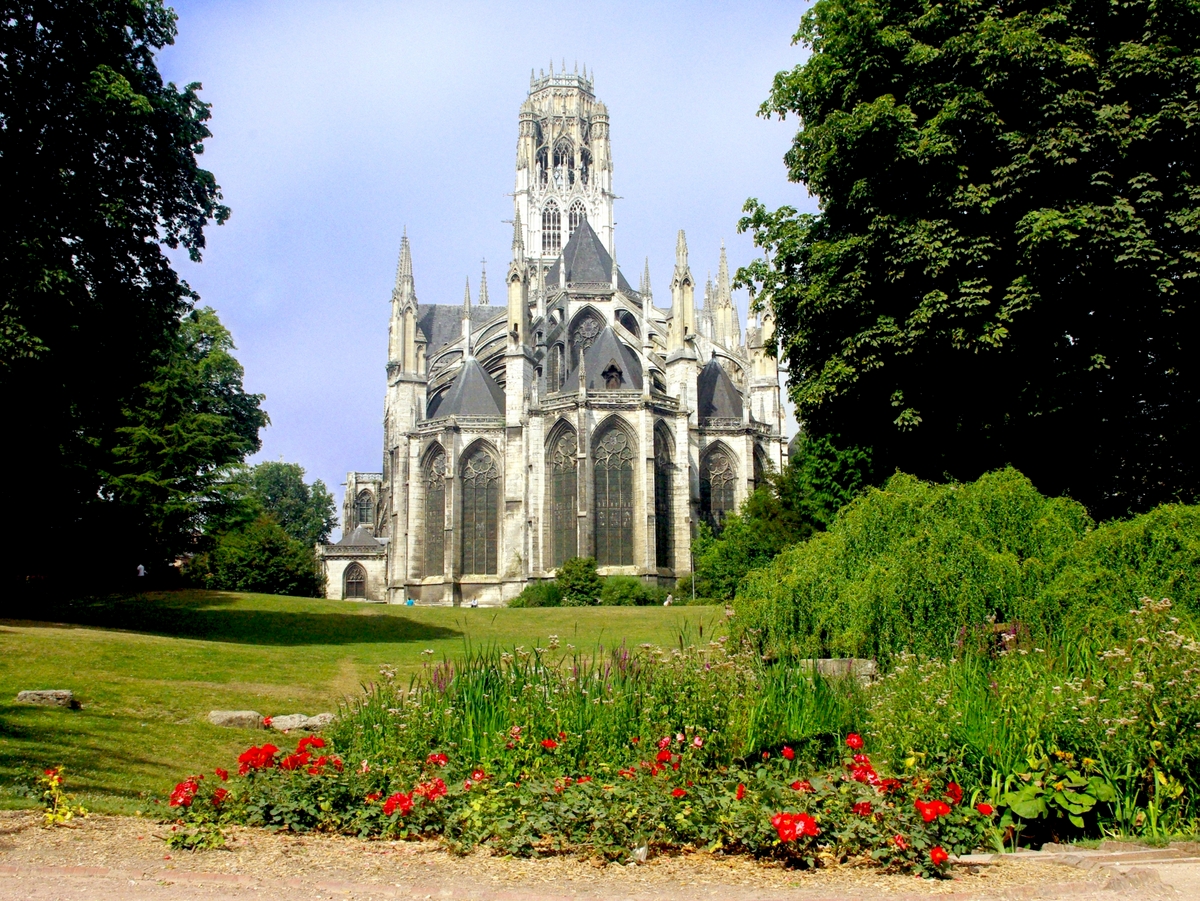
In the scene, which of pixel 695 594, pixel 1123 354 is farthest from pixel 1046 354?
pixel 695 594

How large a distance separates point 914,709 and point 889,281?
11138 millimetres

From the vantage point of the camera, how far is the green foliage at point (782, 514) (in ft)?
97.9

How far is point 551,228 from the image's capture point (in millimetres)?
83312

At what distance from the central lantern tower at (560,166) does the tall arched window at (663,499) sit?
33.8 m

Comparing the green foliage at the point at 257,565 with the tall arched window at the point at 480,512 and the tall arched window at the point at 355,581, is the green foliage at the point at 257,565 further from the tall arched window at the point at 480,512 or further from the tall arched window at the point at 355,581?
the tall arched window at the point at 355,581

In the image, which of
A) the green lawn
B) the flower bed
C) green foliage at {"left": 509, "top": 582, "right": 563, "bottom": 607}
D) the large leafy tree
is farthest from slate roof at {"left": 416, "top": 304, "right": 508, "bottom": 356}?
the flower bed

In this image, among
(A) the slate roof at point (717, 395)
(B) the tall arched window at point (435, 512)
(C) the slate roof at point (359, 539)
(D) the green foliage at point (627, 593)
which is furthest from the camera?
(C) the slate roof at point (359, 539)

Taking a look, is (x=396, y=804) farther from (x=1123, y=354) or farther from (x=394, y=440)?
(x=394, y=440)

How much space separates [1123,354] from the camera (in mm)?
17312

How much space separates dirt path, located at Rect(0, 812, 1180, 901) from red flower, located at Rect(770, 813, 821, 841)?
9.7 inches

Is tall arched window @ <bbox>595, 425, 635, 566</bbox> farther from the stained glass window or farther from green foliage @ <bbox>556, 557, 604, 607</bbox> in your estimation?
green foliage @ <bbox>556, 557, 604, 607</bbox>

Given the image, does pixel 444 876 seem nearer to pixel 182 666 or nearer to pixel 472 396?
pixel 182 666

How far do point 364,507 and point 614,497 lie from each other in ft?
107

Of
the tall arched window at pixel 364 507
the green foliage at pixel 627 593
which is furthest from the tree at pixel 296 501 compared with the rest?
the green foliage at pixel 627 593
